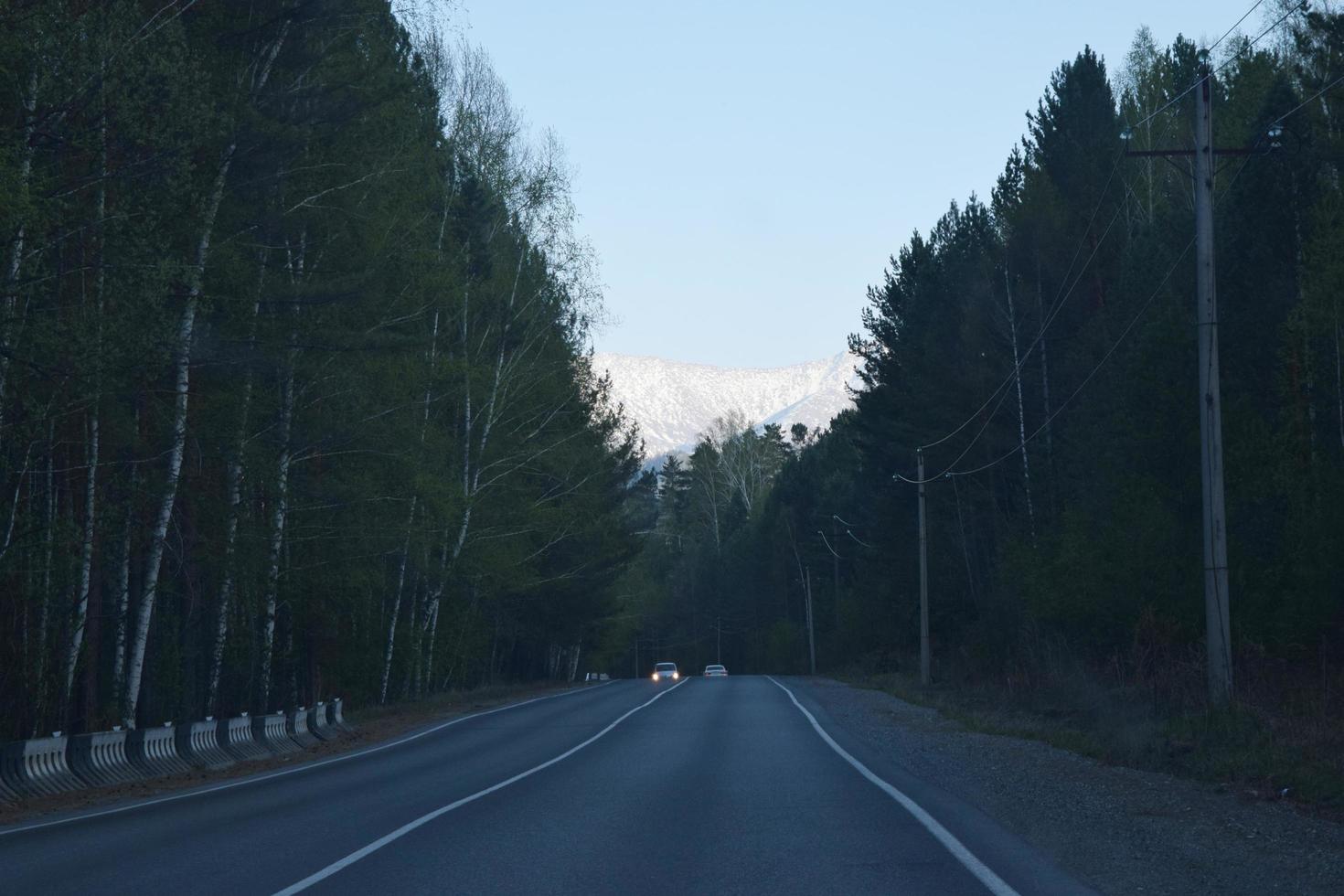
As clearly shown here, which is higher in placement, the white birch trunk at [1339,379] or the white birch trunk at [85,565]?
the white birch trunk at [1339,379]

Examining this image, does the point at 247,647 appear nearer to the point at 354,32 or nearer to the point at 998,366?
the point at 354,32

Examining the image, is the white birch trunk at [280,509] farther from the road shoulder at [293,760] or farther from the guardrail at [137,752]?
the guardrail at [137,752]

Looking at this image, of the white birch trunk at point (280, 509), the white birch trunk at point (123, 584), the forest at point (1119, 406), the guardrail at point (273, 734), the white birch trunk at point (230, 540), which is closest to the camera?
the white birch trunk at point (123, 584)

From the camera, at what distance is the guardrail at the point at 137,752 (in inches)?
629

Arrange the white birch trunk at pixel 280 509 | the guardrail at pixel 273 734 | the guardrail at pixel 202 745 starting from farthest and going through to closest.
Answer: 1. the white birch trunk at pixel 280 509
2. the guardrail at pixel 273 734
3. the guardrail at pixel 202 745

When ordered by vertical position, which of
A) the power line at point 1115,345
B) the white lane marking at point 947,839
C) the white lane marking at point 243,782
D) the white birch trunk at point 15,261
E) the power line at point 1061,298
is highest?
the power line at point 1061,298

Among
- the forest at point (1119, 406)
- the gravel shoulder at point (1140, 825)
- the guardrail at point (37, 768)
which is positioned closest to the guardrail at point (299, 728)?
the guardrail at point (37, 768)

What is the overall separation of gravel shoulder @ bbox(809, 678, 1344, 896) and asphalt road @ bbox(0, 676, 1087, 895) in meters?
0.41

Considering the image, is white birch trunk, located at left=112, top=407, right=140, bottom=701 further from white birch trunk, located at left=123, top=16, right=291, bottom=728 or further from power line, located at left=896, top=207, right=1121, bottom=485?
power line, located at left=896, top=207, right=1121, bottom=485

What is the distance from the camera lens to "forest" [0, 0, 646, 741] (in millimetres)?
16375

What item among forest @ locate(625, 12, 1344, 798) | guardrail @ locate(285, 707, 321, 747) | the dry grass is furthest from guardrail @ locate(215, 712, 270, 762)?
forest @ locate(625, 12, 1344, 798)

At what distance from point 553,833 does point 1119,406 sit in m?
25.9

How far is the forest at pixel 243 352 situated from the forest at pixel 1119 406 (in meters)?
14.3

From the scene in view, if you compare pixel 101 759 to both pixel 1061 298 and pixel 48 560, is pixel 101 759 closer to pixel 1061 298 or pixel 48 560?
pixel 48 560
